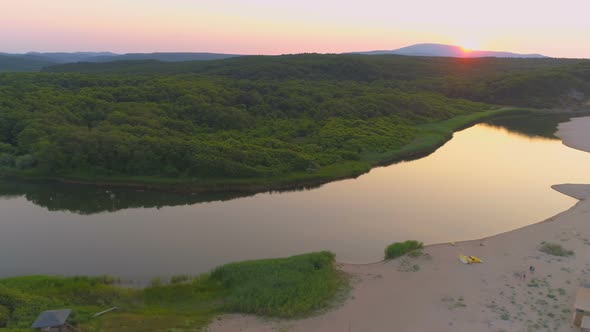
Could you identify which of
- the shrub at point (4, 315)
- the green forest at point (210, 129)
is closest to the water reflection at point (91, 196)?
the green forest at point (210, 129)

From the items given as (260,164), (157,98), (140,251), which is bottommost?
(140,251)

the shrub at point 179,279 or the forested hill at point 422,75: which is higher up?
the forested hill at point 422,75

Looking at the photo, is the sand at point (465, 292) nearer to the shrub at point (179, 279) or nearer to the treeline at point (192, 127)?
the shrub at point (179, 279)

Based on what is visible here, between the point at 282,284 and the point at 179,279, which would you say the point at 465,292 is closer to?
the point at 282,284

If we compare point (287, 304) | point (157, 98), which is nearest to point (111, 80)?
point (157, 98)

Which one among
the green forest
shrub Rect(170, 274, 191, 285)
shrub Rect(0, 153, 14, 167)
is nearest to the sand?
shrub Rect(170, 274, 191, 285)

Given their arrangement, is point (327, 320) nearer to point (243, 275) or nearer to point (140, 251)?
point (243, 275)
